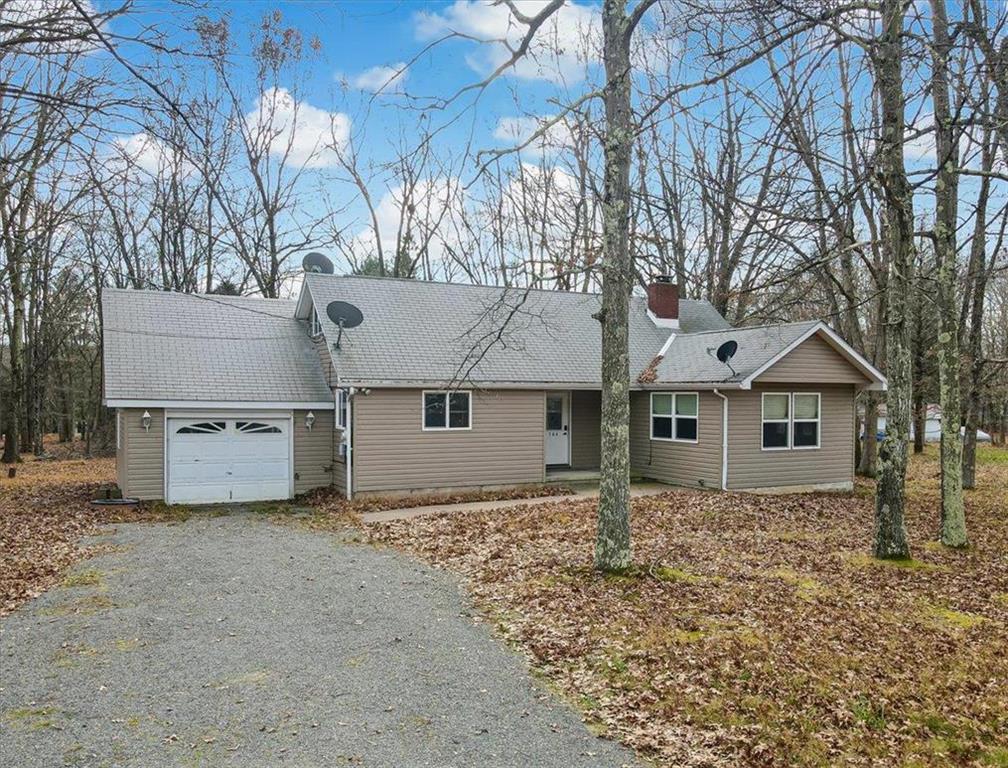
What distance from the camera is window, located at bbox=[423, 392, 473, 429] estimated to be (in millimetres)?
15366

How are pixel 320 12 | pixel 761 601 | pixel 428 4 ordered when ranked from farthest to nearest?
pixel 761 601 < pixel 428 4 < pixel 320 12

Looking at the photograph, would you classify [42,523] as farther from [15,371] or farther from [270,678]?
[15,371]

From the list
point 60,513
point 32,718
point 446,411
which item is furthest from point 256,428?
point 32,718

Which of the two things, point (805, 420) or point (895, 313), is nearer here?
point (895, 313)

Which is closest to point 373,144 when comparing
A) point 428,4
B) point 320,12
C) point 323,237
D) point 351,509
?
point 323,237

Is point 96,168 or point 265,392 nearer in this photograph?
point 96,168

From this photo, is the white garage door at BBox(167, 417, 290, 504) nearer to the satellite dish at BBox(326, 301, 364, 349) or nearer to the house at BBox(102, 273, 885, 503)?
the house at BBox(102, 273, 885, 503)

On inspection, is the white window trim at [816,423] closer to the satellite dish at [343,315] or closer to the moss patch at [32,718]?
the satellite dish at [343,315]

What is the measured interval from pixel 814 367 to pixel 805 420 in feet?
4.51

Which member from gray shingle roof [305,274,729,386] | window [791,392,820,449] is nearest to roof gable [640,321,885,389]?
window [791,392,820,449]

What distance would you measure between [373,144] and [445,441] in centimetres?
1539

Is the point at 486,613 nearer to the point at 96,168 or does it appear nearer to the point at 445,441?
the point at 96,168

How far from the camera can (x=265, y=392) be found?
15.0 metres

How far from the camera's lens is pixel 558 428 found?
18.2 m
